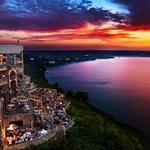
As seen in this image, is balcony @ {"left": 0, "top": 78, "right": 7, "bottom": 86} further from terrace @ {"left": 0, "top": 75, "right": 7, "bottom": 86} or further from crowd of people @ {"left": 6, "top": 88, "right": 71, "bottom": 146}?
crowd of people @ {"left": 6, "top": 88, "right": 71, "bottom": 146}

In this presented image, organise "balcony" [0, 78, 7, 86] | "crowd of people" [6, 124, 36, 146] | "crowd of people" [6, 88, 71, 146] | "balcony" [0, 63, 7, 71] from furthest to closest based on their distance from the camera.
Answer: "balcony" [0, 63, 7, 71] → "balcony" [0, 78, 7, 86] → "crowd of people" [6, 88, 71, 146] → "crowd of people" [6, 124, 36, 146]

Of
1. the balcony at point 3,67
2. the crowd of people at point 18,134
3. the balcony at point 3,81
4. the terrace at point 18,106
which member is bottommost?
the crowd of people at point 18,134

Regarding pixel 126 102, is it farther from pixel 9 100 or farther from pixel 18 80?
pixel 9 100

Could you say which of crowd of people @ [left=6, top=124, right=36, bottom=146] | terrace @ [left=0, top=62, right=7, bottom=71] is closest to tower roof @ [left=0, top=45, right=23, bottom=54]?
terrace @ [left=0, top=62, right=7, bottom=71]

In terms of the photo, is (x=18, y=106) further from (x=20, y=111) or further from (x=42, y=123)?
(x=42, y=123)

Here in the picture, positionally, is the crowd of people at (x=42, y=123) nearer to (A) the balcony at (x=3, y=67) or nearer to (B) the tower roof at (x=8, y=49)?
(A) the balcony at (x=3, y=67)

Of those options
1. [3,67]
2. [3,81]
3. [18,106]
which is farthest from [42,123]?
[3,67]

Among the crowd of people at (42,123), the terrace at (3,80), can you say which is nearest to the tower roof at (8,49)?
the terrace at (3,80)

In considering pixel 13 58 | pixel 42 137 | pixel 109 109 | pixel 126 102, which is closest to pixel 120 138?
pixel 42 137
